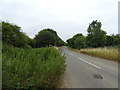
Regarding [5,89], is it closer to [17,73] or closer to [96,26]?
[17,73]

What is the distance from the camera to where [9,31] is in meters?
22.8

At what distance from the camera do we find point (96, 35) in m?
46.6

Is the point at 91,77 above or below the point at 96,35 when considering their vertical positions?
below

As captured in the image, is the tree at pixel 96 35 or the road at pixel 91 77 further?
the tree at pixel 96 35

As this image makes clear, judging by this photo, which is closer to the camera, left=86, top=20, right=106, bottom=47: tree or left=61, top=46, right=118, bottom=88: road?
left=61, top=46, right=118, bottom=88: road

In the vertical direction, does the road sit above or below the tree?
below

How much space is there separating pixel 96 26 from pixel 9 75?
44084 mm

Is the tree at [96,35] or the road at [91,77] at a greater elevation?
the tree at [96,35]

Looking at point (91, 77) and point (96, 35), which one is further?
point (96, 35)

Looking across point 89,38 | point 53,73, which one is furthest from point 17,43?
point 89,38

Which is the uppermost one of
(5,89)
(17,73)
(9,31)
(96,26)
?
(96,26)

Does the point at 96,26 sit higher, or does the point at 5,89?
the point at 96,26

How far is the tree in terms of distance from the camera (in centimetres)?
4625

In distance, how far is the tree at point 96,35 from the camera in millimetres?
46250
